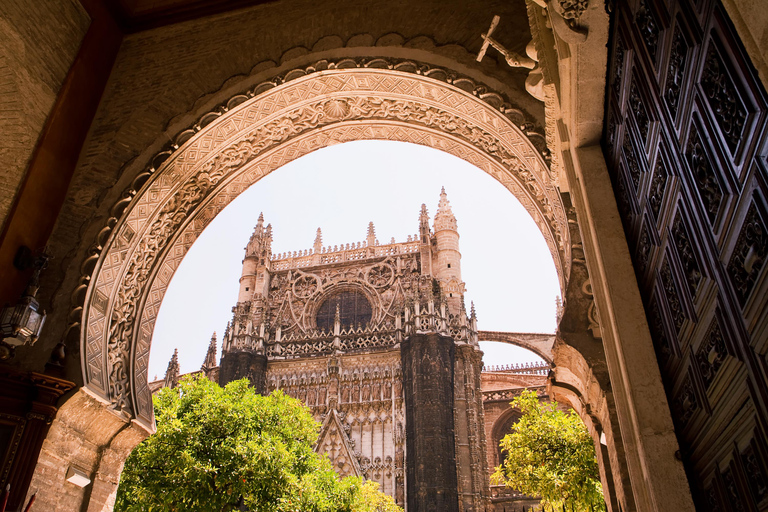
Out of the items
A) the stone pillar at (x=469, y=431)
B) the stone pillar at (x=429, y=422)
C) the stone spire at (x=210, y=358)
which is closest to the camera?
the stone pillar at (x=429, y=422)

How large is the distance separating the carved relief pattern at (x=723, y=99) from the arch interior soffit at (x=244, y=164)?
10.9ft

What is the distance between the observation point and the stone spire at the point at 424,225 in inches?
1162

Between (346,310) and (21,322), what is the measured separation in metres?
24.0

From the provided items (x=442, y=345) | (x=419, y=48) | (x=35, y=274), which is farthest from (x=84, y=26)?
(x=442, y=345)

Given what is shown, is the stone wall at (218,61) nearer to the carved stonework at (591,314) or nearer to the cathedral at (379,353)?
the carved stonework at (591,314)

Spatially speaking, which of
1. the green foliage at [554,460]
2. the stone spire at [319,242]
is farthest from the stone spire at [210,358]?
the green foliage at [554,460]

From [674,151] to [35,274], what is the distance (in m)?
5.51

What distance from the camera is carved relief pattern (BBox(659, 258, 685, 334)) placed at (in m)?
2.67

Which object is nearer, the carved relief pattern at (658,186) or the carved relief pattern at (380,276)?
the carved relief pattern at (658,186)

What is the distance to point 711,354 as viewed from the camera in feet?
7.58

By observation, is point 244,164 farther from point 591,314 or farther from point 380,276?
point 380,276

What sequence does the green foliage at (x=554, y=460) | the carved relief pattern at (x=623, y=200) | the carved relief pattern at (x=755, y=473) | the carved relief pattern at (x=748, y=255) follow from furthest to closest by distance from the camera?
the green foliage at (x=554, y=460), the carved relief pattern at (x=623, y=200), the carved relief pattern at (x=755, y=473), the carved relief pattern at (x=748, y=255)

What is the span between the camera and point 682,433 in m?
2.78

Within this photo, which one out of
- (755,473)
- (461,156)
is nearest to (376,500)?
(461,156)
